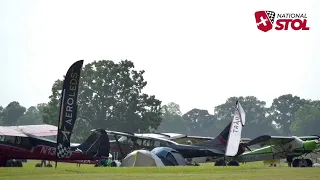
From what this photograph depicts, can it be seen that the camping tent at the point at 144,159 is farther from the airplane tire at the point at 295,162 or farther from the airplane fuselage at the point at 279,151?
the airplane fuselage at the point at 279,151

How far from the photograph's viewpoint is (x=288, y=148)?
48125 millimetres

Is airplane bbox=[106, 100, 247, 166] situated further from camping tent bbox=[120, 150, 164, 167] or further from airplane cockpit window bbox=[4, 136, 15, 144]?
airplane cockpit window bbox=[4, 136, 15, 144]

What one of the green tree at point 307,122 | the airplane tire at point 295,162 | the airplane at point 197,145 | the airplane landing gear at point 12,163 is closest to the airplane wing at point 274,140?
the airplane at point 197,145

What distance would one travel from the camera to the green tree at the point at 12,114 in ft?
592

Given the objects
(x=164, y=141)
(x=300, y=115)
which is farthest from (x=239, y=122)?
(x=300, y=115)

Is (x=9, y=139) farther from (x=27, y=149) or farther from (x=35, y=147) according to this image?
(x=35, y=147)

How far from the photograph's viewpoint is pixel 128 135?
5097cm

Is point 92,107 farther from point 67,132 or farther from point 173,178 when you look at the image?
point 173,178

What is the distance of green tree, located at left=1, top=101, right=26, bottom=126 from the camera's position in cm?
18038

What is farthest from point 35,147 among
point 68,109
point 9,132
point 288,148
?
point 288,148

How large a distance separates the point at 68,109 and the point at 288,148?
1901 cm

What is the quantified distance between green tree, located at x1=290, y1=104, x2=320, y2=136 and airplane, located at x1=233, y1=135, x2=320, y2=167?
370ft

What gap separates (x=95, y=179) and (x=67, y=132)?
383 inches

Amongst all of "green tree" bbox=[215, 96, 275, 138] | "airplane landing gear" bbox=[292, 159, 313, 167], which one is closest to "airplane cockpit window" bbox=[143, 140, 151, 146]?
"airplane landing gear" bbox=[292, 159, 313, 167]
